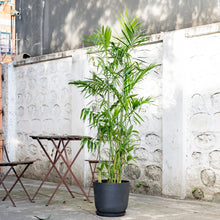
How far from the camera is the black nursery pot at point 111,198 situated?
171 inches

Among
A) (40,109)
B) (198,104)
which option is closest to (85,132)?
(40,109)

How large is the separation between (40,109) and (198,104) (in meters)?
3.54

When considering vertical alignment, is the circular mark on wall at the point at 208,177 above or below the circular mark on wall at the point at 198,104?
below

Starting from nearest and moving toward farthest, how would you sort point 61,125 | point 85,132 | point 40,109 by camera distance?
point 85,132
point 61,125
point 40,109

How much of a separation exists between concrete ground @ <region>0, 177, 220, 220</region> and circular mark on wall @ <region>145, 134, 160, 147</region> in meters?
0.76

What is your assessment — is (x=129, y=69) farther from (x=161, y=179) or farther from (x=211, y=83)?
(x=161, y=179)

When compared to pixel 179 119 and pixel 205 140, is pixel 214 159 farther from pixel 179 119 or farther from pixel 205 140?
pixel 179 119

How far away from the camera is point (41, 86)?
7891 millimetres

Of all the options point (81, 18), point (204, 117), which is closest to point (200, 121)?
point (204, 117)

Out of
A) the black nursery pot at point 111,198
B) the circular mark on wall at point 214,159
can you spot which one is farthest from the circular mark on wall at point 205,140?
the black nursery pot at point 111,198

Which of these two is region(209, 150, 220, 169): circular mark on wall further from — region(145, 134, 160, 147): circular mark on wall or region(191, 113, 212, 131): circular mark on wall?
region(145, 134, 160, 147): circular mark on wall

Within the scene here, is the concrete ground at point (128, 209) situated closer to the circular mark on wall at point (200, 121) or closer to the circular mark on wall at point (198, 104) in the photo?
the circular mark on wall at point (200, 121)

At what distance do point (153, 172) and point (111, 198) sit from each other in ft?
5.29

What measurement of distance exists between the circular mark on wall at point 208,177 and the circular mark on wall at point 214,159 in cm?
9
